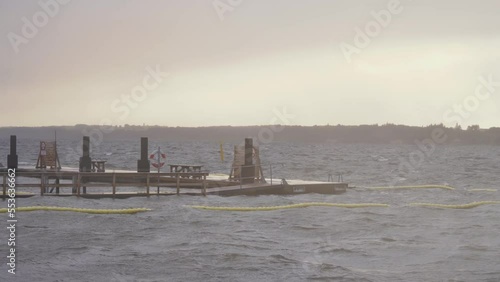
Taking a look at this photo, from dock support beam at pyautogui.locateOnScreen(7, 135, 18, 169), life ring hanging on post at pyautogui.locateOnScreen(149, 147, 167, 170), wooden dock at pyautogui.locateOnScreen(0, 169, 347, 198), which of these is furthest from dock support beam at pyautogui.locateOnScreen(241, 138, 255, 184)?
dock support beam at pyautogui.locateOnScreen(7, 135, 18, 169)

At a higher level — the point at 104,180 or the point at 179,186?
the point at 179,186

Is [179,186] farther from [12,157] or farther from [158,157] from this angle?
[12,157]

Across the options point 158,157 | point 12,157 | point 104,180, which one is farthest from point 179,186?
point 12,157

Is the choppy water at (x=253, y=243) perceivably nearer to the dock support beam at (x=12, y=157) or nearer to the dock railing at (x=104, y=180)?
the dock railing at (x=104, y=180)

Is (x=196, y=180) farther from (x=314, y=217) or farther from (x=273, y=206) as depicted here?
(x=314, y=217)

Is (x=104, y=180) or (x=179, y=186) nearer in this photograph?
(x=179, y=186)

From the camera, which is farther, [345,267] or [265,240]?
[265,240]

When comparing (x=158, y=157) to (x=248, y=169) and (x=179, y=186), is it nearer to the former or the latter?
(x=179, y=186)

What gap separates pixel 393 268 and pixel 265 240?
19.1 ft

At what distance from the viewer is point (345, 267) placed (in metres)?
21.0

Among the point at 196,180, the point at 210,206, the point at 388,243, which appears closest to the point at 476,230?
the point at 388,243

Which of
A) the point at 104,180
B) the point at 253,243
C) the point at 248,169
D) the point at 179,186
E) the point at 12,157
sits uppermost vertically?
the point at 12,157

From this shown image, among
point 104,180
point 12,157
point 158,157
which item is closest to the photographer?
point 158,157

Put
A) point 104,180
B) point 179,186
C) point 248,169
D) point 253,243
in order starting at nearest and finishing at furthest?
1. point 253,243
2. point 179,186
3. point 248,169
4. point 104,180
